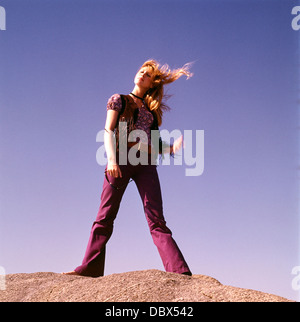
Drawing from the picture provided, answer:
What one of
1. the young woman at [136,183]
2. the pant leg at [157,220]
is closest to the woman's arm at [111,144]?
the young woman at [136,183]

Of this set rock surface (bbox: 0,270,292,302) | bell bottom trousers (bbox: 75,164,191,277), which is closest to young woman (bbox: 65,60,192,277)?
bell bottom trousers (bbox: 75,164,191,277)

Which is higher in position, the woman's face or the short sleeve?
the woman's face

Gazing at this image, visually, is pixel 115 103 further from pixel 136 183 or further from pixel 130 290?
pixel 130 290

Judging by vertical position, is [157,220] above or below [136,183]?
below

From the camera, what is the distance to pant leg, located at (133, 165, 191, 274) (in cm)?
390

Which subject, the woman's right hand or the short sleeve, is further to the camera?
the short sleeve

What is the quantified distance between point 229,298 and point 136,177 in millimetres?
1850

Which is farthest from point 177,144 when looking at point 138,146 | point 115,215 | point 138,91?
point 115,215

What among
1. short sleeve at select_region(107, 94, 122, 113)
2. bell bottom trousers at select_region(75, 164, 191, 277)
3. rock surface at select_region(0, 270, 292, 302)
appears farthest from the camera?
short sleeve at select_region(107, 94, 122, 113)

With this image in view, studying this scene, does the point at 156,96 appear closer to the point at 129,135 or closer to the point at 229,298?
the point at 129,135

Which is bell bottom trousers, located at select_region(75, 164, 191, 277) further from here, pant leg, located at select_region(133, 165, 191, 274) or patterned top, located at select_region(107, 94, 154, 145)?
patterned top, located at select_region(107, 94, 154, 145)

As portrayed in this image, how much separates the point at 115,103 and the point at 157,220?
1.34 meters

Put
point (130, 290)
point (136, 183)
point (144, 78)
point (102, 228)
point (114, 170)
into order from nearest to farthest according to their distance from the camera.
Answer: point (130, 290) < point (114, 170) < point (102, 228) < point (136, 183) < point (144, 78)

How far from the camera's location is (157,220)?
4.11 metres
